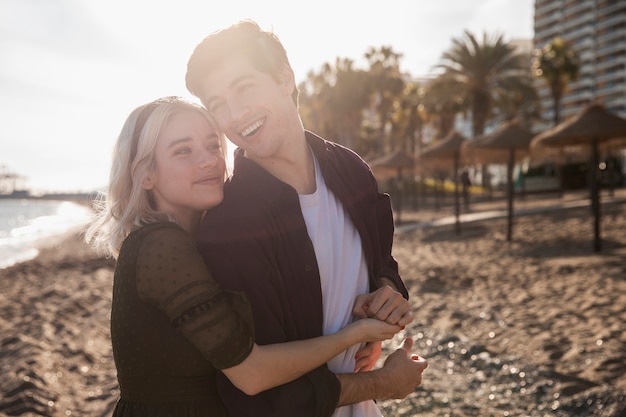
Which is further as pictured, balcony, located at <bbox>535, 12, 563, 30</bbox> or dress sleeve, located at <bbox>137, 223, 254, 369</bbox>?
balcony, located at <bbox>535, 12, 563, 30</bbox>

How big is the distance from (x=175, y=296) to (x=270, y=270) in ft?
0.89

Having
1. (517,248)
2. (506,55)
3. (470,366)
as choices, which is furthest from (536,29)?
(470,366)

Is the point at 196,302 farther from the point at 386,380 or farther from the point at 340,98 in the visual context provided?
the point at 340,98

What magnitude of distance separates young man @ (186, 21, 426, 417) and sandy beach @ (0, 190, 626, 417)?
3.19 metres

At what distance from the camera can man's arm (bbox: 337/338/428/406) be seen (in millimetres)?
1709

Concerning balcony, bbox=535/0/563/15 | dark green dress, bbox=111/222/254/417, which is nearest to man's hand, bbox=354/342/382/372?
dark green dress, bbox=111/222/254/417

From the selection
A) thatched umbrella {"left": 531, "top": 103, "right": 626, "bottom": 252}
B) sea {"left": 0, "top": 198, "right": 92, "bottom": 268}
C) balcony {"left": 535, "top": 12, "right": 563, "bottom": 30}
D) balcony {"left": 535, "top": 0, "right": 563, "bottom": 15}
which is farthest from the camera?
balcony {"left": 535, "top": 0, "right": 563, "bottom": 15}

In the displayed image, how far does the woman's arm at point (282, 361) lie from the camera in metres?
1.49

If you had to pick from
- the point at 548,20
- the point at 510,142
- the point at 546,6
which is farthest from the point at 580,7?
the point at 510,142

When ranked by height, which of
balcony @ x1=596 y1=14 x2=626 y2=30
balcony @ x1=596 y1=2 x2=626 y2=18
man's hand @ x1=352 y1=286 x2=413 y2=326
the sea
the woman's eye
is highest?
balcony @ x1=596 y1=2 x2=626 y2=18

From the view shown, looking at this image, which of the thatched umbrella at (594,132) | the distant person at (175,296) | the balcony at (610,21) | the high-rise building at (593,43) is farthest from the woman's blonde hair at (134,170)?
the balcony at (610,21)

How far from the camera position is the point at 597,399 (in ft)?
14.9

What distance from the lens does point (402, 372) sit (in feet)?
6.09

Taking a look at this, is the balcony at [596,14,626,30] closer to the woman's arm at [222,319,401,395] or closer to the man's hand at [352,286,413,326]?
the man's hand at [352,286,413,326]
